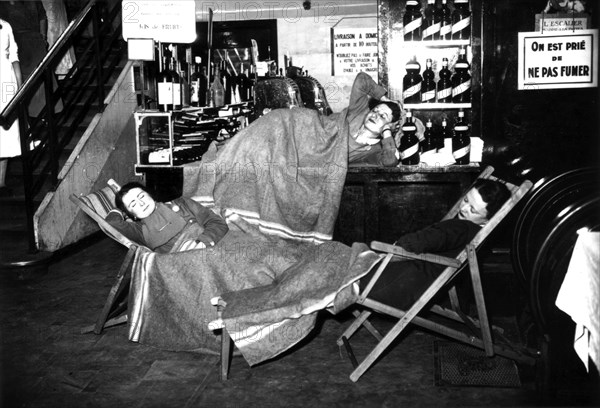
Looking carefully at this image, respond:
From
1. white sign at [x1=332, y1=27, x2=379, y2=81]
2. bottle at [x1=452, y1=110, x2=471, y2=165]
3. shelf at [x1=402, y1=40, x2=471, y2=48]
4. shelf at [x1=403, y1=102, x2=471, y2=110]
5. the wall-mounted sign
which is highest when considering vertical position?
white sign at [x1=332, y1=27, x2=379, y2=81]

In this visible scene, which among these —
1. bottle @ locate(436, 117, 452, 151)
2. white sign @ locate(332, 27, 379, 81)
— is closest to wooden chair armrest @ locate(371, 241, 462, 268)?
bottle @ locate(436, 117, 452, 151)

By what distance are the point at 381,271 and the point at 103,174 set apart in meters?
4.41

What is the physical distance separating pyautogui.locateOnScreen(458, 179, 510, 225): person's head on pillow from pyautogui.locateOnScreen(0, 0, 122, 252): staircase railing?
3.92m

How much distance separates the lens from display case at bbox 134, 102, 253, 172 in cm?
586

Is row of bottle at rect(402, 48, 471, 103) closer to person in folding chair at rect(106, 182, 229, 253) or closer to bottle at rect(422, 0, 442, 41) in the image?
bottle at rect(422, 0, 442, 41)

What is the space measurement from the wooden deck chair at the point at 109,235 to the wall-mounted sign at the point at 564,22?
3426mm

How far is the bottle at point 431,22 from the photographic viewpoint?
5.45 m

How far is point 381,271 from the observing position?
3.71 metres

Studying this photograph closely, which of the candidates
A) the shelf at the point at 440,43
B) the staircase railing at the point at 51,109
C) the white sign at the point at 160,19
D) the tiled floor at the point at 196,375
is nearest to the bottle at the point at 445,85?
the shelf at the point at 440,43

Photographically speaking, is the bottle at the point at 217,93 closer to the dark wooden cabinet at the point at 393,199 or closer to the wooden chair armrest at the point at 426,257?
the dark wooden cabinet at the point at 393,199

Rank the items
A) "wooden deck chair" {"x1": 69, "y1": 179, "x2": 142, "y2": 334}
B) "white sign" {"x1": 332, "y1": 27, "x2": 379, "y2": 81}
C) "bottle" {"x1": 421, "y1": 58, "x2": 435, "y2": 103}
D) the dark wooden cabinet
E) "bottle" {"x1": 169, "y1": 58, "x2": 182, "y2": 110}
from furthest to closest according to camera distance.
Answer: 1. "white sign" {"x1": 332, "y1": 27, "x2": 379, "y2": 81}
2. "bottle" {"x1": 169, "y1": 58, "x2": 182, "y2": 110}
3. "bottle" {"x1": 421, "y1": 58, "x2": 435, "y2": 103}
4. the dark wooden cabinet
5. "wooden deck chair" {"x1": 69, "y1": 179, "x2": 142, "y2": 334}

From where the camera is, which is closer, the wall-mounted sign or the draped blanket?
the draped blanket

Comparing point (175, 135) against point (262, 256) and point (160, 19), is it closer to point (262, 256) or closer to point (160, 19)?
point (160, 19)

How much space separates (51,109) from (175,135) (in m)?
1.22
